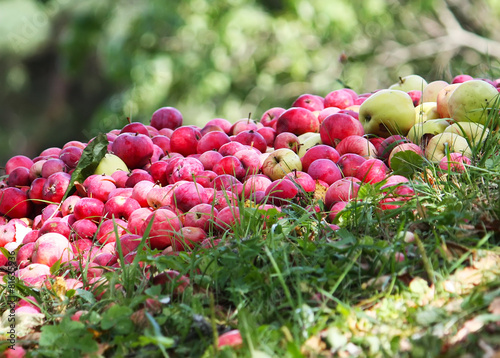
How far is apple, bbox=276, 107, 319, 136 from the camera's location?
10.1 ft

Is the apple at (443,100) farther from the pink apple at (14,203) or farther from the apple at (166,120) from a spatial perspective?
the pink apple at (14,203)

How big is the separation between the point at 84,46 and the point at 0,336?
10225 millimetres

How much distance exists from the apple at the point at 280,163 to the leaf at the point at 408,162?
0.47 m

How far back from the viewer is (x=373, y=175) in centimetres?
240

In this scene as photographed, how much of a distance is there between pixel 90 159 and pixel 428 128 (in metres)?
1.59

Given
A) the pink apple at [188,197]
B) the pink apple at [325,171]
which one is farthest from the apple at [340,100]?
the pink apple at [188,197]

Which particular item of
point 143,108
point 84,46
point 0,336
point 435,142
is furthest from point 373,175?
point 84,46

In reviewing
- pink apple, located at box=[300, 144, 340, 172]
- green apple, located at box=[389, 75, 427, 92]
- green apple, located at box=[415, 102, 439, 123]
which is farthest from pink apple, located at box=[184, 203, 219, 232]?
green apple, located at box=[389, 75, 427, 92]

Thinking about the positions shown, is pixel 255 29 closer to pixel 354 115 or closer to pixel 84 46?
pixel 84 46

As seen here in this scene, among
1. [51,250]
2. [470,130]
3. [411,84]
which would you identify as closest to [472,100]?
[470,130]

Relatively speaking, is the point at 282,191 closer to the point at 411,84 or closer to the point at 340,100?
the point at 340,100

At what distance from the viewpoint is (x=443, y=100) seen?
2840 mm

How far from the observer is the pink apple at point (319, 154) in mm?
2639

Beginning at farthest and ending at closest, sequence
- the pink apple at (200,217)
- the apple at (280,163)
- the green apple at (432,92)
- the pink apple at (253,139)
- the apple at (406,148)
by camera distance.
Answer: the green apple at (432,92) < the pink apple at (253,139) < the apple at (280,163) < the apple at (406,148) < the pink apple at (200,217)
